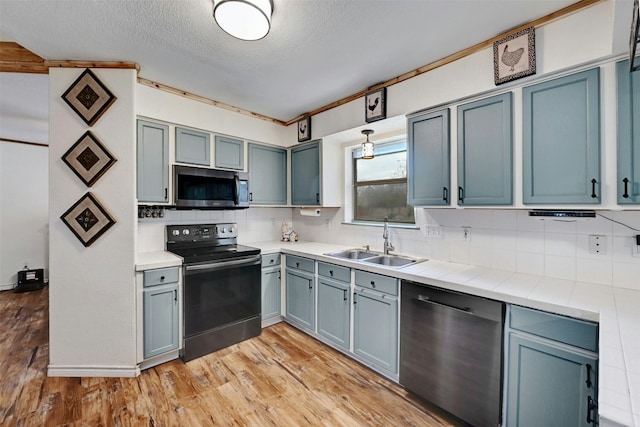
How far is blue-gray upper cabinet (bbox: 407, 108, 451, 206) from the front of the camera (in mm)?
2080

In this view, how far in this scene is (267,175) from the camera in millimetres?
3412

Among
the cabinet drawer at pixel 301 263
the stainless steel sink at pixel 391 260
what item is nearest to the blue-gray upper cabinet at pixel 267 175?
the cabinet drawer at pixel 301 263

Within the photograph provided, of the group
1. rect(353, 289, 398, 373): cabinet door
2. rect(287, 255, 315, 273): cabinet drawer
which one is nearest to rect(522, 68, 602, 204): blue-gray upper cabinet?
rect(353, 289, 398, 373): cabinet door

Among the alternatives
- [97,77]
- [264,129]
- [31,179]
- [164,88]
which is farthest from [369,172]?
[31,179]

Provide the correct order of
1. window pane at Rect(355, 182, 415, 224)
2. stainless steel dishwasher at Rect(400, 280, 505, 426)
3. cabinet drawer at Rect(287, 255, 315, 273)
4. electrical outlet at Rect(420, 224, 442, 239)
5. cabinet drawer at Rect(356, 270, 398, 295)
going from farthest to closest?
window pane at Rect(355, 182, 415, 224) < cabinet drawer at Rect(287, 255, 315, 273) < electrical outlet at Rect(420, 224, 442, 239) < cabinet drawer at Rect(356, 270, 398, 295) < stainless steel dishwasher at Rect(400, 280, 505, 426)

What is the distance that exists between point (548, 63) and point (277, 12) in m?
1.63

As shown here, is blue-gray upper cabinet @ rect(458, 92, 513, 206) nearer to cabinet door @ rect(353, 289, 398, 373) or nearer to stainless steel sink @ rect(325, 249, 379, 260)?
cabinet door @ rect(353, 289, 398, 373)

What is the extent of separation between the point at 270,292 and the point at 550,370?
2382 mm

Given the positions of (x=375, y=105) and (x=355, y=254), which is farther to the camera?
(x=355, y=254)

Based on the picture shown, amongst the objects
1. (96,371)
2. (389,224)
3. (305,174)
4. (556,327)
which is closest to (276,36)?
(305,174)

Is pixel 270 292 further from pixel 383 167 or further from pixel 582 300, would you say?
pixel 582 300

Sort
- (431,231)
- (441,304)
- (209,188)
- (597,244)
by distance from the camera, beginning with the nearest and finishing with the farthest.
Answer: (597,244) < (441,304) < (431,231) < (209,188)

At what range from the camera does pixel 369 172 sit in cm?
328

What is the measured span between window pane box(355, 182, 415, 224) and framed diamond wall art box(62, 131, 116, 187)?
8.12 feet
